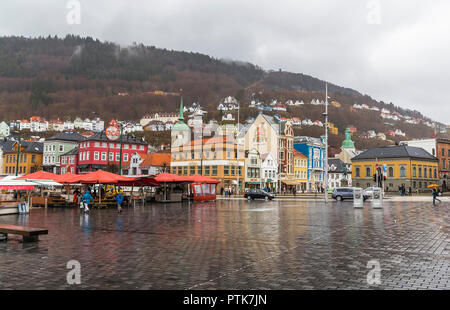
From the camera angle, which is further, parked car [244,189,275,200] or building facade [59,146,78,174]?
building facade [59,146,78,174]

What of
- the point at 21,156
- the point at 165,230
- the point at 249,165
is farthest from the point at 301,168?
the point at 165,230

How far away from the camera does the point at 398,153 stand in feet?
263

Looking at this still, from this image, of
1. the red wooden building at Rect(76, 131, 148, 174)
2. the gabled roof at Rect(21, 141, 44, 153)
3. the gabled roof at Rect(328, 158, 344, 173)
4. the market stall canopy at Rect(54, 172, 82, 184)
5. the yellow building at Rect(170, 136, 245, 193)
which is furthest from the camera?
the gabled roof at Rect(328, 158, 344, 173)

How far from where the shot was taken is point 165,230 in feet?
49.8

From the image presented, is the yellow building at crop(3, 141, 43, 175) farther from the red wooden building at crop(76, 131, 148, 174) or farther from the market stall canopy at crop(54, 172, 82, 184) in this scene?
the market stall canopy at crop(54, 172, 82, 184)

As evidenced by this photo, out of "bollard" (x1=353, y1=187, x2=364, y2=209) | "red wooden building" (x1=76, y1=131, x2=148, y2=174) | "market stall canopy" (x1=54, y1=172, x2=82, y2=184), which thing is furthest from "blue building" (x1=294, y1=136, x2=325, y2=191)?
"market stall canopy" (x1=54, y1=172, x2=82, y2=184)

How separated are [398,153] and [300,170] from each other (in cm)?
2102

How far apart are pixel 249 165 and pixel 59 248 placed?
6379 centimetres

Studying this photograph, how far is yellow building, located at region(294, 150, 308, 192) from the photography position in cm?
8875

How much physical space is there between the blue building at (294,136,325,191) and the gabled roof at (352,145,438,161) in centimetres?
1152

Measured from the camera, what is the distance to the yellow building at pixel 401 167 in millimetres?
78562

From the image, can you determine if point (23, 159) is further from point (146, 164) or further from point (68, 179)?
point (68, 179)
